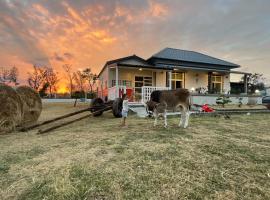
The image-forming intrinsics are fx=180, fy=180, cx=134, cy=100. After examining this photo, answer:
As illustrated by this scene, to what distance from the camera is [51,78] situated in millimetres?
46906

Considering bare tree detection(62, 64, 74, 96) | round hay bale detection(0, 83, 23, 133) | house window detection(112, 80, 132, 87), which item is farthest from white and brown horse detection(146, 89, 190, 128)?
bare tree detection(62, 64, 74, 96)

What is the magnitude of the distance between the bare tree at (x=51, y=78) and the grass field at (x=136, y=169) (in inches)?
1811

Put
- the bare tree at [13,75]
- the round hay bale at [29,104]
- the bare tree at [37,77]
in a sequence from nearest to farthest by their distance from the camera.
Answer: the round hay bale at [29,104], the bare tree at [13,75], the bare tree at [37,77]

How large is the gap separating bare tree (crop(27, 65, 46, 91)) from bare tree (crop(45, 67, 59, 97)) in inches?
30.5

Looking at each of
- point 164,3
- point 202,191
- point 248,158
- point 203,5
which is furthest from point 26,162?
point 203,5

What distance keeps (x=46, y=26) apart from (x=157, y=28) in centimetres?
1037

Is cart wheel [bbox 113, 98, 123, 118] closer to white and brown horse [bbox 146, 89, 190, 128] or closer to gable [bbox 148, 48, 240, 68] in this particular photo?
white and brown horse [bbox 146, 89, 190, 128]

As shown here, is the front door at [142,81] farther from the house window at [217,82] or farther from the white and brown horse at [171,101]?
the white and brown horse at [171,101]

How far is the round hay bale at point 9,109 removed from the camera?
5836mm

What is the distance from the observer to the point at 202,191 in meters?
2.24

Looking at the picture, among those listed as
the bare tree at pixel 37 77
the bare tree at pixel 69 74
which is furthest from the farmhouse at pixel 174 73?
Result: the bare tree at pixel 37 77

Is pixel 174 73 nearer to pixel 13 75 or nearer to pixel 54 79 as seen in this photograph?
pixel 54 79

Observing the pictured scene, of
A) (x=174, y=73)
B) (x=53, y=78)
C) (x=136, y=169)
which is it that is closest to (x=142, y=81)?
(x=174, y=73)

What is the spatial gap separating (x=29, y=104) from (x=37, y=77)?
4393 cm
